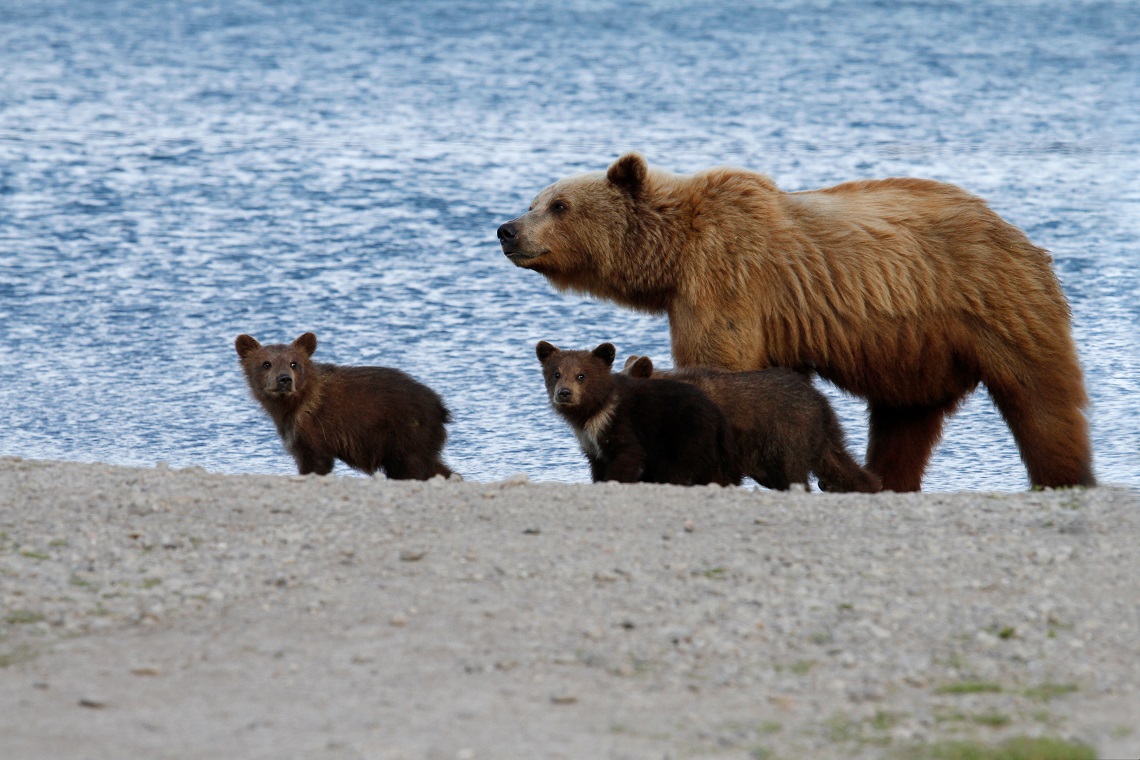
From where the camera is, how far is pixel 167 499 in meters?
5.98

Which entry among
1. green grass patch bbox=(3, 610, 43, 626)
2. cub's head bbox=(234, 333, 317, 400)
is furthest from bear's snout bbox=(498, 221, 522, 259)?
green grass patch bbox=(3, 610, 43, 626)

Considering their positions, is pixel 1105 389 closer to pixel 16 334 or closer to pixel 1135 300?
pixel 1135 300

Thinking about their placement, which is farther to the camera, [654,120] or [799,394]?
[654,120]

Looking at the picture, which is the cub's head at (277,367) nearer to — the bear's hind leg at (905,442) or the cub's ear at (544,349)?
the cub's ear at (544,349)

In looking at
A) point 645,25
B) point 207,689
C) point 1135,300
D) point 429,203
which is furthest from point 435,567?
point 645,25

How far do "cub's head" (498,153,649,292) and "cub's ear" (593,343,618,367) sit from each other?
71 cm

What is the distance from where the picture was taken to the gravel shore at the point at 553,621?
413 centimetres

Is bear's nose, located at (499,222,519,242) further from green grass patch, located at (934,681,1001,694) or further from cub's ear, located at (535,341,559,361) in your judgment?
green grass patch, located at (934,681,1001,694)

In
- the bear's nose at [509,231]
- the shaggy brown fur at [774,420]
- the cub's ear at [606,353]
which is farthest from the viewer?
the bear's nose at [509,231]

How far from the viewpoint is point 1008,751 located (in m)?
3.98

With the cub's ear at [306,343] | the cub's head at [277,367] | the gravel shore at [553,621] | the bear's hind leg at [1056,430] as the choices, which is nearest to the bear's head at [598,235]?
the cub's ear at [306,343]

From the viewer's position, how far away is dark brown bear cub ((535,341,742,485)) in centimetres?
737

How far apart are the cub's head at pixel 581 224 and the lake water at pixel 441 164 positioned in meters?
1.54

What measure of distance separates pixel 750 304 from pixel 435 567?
10.4ft
